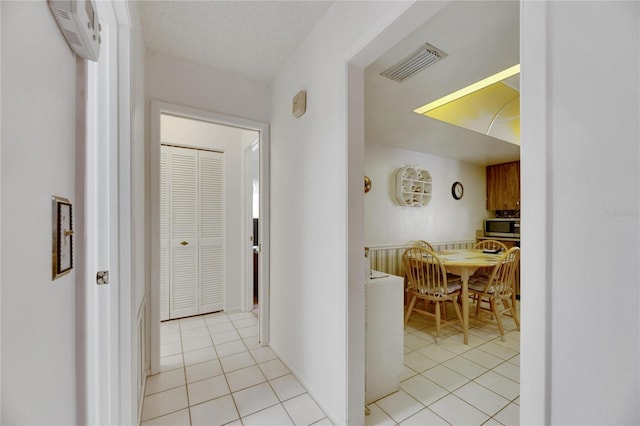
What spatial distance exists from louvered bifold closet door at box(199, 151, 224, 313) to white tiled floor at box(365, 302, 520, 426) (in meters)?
2.30

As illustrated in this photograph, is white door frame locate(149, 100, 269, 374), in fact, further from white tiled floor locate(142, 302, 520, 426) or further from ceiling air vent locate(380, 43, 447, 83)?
ceiling air vent locate(380, 43, 447, 83)

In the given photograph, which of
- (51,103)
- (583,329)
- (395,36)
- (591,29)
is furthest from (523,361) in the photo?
(395,36)

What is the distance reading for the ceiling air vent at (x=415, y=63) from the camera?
170 cm

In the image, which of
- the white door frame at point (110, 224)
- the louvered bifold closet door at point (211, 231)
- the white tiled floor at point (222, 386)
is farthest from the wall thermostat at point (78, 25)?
the louvered bifold closet door at point (211, 231)

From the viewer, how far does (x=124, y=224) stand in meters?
1.28

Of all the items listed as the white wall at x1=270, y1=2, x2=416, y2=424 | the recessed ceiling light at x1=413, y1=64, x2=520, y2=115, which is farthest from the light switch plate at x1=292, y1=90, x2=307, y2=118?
the recessed ceiling light at x1=413, y1=64, x2=520, y2=115

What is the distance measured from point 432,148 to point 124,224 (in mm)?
3875

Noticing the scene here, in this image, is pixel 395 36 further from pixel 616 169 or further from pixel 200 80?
pixel 200 80

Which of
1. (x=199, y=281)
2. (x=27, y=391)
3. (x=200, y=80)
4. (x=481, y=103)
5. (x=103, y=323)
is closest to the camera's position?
(x=27, y=391)

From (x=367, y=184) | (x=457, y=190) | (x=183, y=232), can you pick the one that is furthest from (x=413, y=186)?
(x=183, y=232)

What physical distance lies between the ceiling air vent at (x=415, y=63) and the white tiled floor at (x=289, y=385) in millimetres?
2287

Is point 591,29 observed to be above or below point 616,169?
above

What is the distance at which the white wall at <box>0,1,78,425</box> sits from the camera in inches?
14.7

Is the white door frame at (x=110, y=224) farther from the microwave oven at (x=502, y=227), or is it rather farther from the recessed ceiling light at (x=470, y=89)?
the microwave oven at (x=502, y=227)
